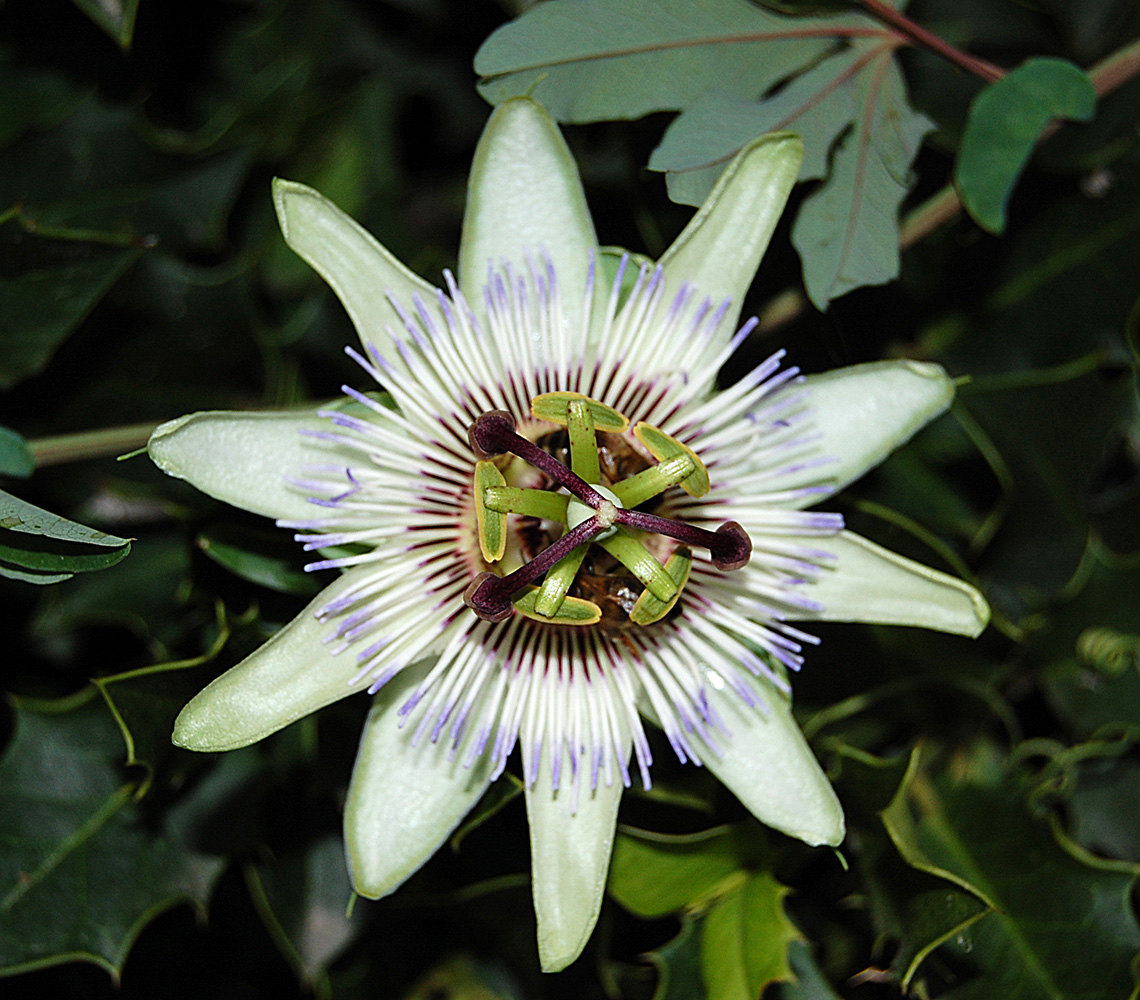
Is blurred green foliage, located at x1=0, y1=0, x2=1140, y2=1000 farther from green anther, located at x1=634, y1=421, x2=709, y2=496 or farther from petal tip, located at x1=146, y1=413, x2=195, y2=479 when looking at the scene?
A: green anther, located at x1=634, y1=421, x2=709, y2=496

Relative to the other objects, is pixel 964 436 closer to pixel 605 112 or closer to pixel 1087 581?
pixel 1087 581

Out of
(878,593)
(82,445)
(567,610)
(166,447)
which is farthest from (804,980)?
(82,445)

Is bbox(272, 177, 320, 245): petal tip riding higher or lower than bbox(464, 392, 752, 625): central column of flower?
higher

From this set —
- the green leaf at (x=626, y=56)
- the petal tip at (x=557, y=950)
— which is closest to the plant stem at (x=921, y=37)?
the green leaf at (x=626, y=56)

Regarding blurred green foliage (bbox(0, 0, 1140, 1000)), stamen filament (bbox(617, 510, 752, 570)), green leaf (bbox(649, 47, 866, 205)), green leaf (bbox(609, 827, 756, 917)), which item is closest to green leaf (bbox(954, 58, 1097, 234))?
blurred green foliage (bbox(0, 0, 1140, 1000))

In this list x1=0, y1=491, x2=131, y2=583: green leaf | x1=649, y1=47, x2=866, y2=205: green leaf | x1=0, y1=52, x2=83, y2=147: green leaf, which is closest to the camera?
x1=0, y1=491, x2=131, y2=583: green leaf

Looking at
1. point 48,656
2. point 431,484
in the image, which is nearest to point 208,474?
point 431,484

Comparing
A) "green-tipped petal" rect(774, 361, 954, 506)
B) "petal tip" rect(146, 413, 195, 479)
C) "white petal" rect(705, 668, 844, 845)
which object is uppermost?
"green-tipped petal" rect(774, 361, 954, 506)

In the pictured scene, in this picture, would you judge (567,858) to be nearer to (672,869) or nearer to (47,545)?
(672,869)

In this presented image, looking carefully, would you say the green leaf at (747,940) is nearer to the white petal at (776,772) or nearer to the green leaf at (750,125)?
the white petal at (776,772)
